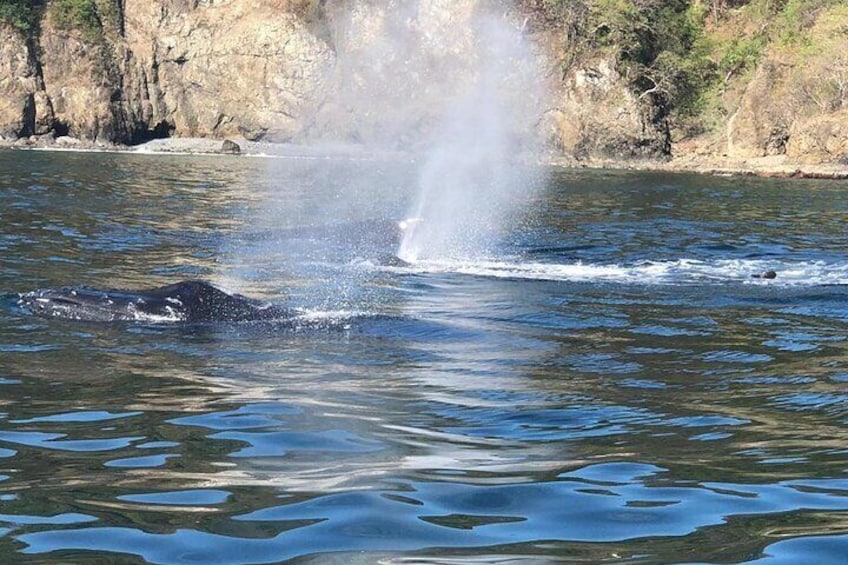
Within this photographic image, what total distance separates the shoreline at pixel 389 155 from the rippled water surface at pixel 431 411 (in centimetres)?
3332

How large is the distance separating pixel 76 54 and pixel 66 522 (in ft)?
221

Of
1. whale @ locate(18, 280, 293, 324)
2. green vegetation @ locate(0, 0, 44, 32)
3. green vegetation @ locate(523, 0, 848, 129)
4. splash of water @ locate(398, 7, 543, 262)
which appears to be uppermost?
green vegetation @ locate(0, 0, 44, 32)

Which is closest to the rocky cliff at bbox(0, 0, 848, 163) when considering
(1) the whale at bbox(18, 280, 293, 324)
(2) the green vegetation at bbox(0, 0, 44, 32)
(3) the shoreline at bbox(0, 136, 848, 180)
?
(2) the green vegetation at bbox(0, 0, 44, 32)

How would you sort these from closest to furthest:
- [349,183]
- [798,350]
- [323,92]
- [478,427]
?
[478,427] → [798,350] → [349,183] → [323,92]

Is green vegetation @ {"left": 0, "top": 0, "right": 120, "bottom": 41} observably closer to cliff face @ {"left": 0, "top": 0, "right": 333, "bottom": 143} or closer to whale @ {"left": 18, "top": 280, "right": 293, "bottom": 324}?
cliff face @ {"left": 0, "top": 0, "right": 333, "bottom": 143}

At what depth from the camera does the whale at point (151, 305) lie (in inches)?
543

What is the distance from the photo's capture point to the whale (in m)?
13.8

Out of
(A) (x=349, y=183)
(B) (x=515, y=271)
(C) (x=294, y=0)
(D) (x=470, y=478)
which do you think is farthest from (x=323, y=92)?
(D) (x=470, y=478)

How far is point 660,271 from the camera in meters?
20.3

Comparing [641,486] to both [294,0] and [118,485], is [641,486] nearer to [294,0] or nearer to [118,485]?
[118,485]

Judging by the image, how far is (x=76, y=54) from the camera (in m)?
→ 70.1

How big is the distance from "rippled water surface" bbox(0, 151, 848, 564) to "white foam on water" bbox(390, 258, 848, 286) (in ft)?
0.40

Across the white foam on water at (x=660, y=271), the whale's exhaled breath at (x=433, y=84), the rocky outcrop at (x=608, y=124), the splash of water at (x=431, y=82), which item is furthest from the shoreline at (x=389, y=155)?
the white foam on water at (x=660, y=271)

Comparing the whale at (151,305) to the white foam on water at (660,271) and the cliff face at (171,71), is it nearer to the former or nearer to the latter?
the white foam on water at (660,271)
